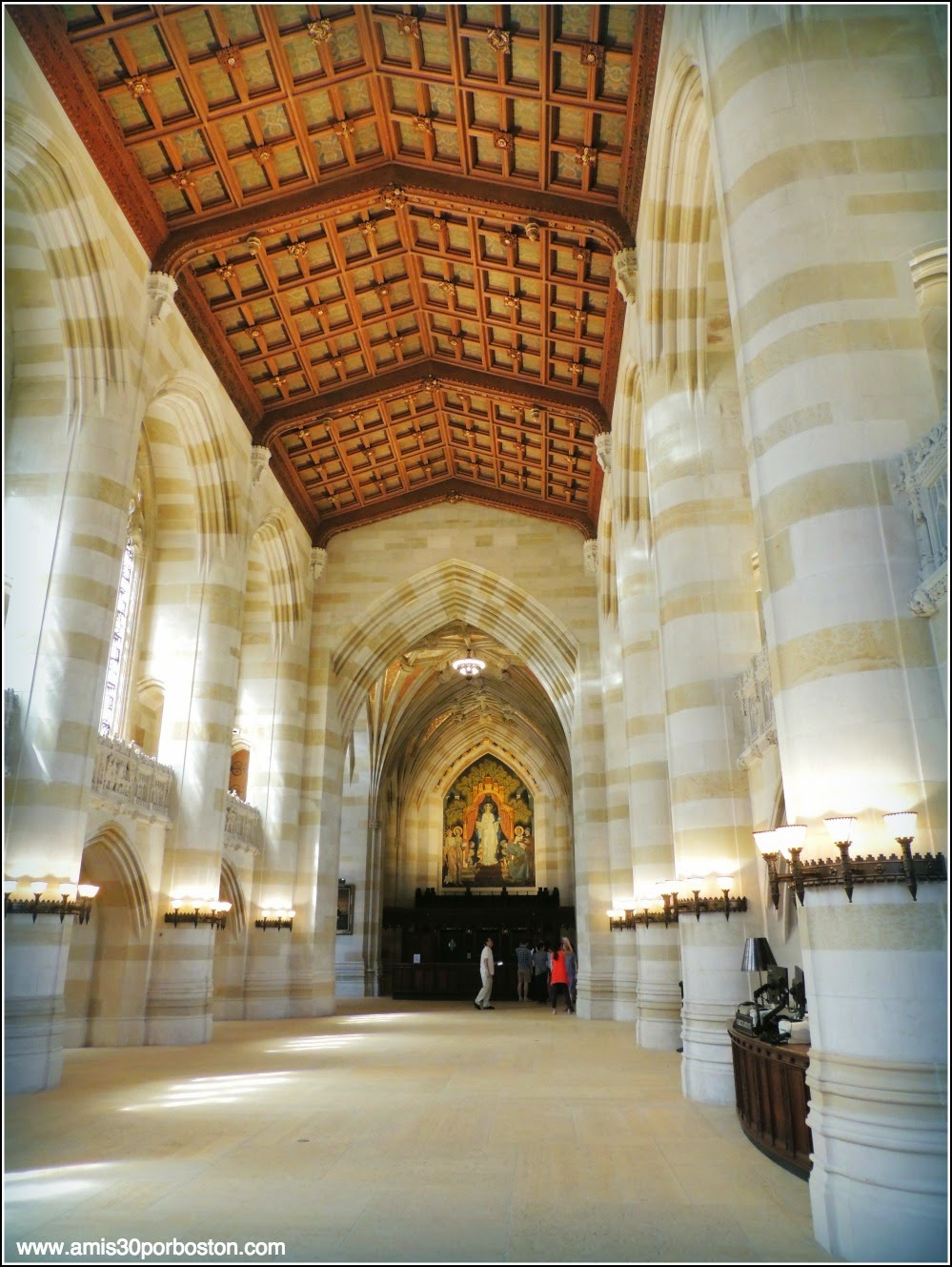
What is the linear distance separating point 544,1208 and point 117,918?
12050 millimetres

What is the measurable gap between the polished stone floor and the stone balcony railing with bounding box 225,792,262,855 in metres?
7.51

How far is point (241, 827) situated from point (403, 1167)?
14389 mm

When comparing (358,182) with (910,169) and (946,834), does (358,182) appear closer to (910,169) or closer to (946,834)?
(910,169)

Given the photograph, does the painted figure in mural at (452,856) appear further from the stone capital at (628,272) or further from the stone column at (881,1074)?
the stone column at (881,1074)

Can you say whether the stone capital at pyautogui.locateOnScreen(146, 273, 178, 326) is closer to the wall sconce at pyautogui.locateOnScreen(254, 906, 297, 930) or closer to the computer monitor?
the computer monitor

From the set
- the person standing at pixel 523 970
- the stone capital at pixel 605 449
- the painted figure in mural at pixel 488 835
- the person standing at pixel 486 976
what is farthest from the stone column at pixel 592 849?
the painted figure in mural at pixel 488 835

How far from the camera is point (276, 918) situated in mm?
20672

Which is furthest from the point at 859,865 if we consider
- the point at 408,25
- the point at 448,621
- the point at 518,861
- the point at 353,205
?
the point at 518,861

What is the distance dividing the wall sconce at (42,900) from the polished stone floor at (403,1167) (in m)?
2.01

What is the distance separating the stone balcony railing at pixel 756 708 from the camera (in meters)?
9.38

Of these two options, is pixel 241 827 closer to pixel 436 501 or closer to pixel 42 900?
pixel 42 900

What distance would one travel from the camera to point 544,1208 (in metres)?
5.38

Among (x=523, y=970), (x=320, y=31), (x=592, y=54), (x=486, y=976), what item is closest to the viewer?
(x=592, y=54)

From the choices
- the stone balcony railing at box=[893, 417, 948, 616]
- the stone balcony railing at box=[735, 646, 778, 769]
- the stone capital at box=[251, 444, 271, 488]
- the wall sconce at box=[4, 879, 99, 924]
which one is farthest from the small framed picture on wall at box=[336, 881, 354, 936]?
the stone balcony railing at box=[893, 417, 948, 616]
